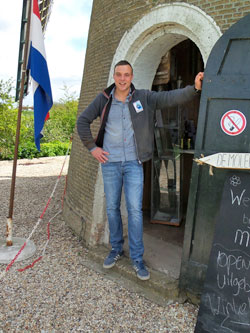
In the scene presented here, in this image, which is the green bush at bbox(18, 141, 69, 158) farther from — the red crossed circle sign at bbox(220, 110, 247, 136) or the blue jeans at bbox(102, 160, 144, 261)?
the red crossed circle sign at bbox(220, 110, 247, 136)

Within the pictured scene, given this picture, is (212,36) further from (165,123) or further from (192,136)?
(192,136)

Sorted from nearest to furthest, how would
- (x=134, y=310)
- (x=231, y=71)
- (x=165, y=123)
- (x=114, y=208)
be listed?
(x=231, y=71) → (x=134, y=310) → (x=114, y=208) → (x=165, y=123)

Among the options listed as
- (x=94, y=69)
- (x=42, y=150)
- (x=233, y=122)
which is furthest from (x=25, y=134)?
(x=233, y=122)

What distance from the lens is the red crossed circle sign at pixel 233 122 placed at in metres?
2.64

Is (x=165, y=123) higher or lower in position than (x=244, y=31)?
lower

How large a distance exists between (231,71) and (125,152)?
1296mm

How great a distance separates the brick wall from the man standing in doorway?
1211 mm

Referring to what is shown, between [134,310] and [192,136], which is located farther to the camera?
[192,136]

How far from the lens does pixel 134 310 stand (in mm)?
3100

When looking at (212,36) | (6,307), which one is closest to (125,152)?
(212,36)

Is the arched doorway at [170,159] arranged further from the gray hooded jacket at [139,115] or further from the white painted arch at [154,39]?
the gray hooded jacket at [139,115]

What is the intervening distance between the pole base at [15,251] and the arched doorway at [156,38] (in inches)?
35.5

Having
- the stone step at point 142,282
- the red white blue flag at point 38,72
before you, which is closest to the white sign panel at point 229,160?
the stone step at point 142,282

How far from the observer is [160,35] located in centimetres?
386
